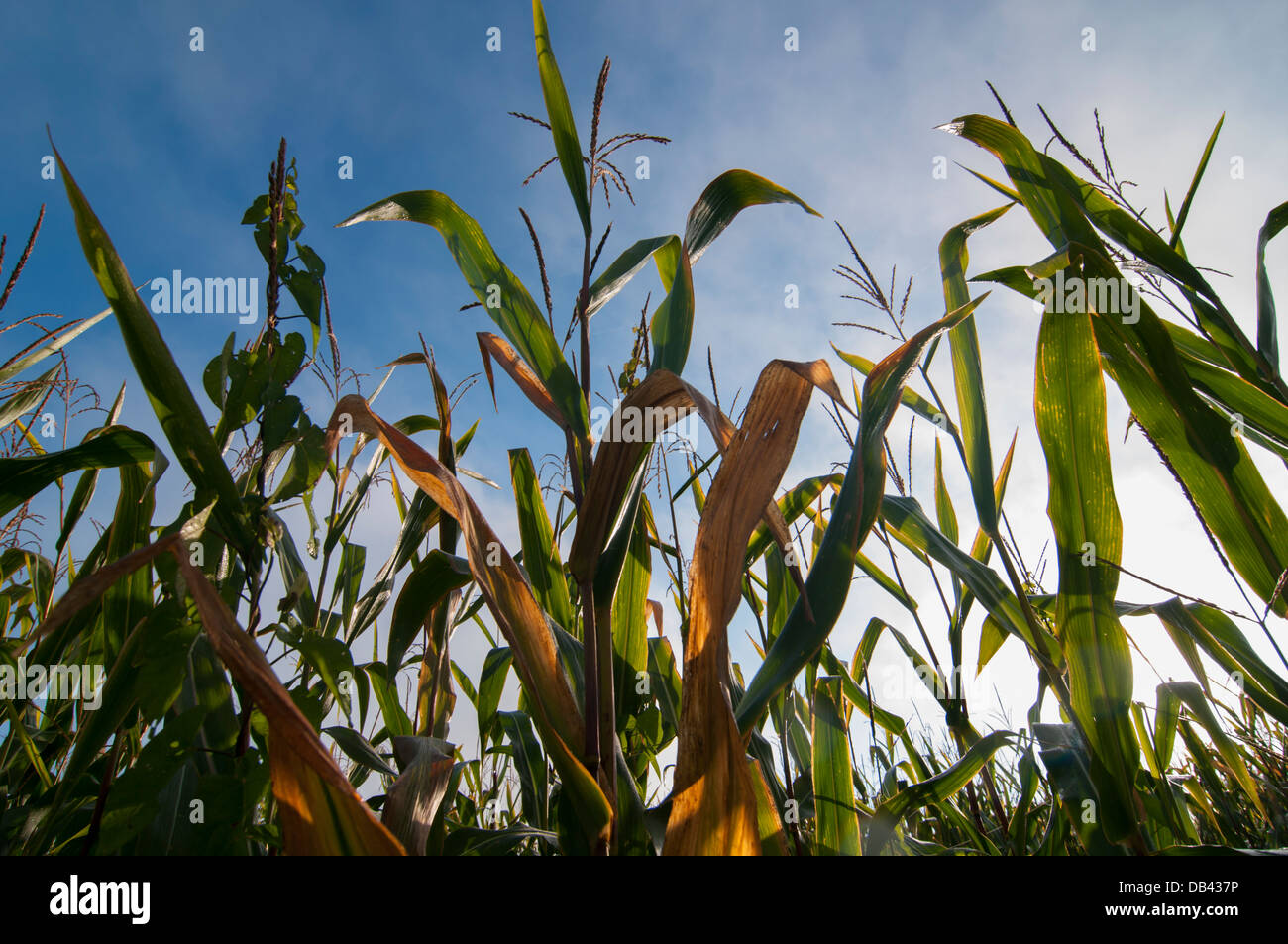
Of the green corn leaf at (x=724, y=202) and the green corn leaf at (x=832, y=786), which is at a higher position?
the green corn leaf at (x=724, y=202)

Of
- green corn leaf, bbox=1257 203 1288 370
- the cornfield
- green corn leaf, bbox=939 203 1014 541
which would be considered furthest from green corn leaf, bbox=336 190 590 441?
green corn leaf, bbox=1257 203 1288 370

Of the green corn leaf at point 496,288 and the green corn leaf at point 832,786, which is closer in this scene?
the green corn leaf at point 496,288

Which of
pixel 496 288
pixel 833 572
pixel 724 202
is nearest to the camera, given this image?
pixel 833 572

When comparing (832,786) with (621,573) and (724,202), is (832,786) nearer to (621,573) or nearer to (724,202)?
(621,573)

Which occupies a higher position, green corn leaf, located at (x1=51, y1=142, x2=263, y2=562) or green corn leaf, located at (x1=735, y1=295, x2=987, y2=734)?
green corn leaf, located at (x1=51, y1=142, x2=263, y2=562)

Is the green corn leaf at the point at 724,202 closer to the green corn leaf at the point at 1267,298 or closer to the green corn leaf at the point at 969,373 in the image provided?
the green corn leaf at the point at 969,373

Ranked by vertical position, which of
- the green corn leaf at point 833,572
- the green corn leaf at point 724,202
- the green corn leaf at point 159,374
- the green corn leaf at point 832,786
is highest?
the green corn leaf at point 724,202

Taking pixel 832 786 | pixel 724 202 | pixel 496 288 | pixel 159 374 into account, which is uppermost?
pixel 724 202

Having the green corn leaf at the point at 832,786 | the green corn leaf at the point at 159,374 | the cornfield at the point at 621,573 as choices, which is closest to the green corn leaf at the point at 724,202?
the cornfield at the point at 621,573

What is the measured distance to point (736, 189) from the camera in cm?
115

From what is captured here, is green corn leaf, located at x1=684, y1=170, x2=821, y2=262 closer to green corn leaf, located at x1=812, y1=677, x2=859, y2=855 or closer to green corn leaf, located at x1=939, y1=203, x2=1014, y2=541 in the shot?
green corn leaf, located at x1=939, y1=203, x2=1014, y2=541

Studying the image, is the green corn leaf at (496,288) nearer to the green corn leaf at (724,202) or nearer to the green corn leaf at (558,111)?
the green corn leaf at (558,111)

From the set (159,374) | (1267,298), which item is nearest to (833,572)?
(159,374)
